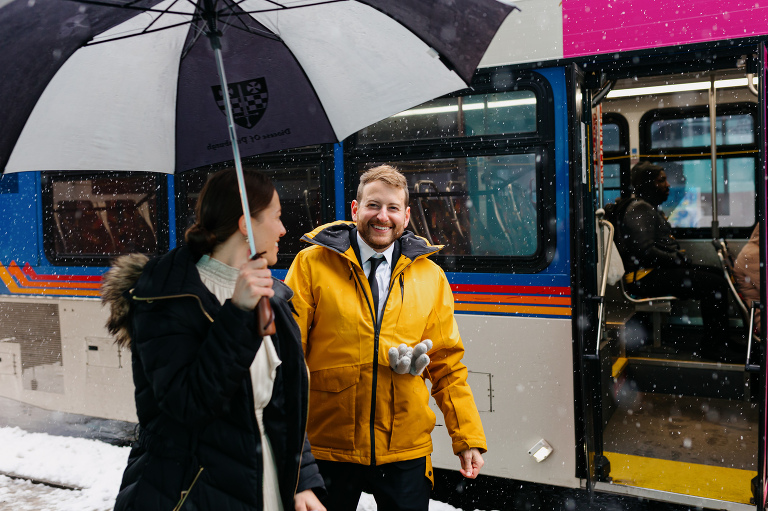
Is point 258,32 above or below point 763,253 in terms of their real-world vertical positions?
above

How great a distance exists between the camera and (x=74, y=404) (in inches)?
188

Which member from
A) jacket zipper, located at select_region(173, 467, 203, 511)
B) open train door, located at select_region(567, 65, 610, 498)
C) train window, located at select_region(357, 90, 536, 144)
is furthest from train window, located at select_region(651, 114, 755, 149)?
jacket zipper, located at select_region(173, 467, 203, 511)

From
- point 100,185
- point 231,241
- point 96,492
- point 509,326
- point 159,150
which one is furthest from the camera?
point 100,185

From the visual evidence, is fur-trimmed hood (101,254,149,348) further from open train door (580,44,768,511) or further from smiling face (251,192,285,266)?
open train door (580,44,768,511)

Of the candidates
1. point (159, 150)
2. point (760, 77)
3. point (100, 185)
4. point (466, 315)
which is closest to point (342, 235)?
point (159, 150)

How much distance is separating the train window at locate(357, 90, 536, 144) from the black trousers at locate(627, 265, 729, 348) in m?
3.01

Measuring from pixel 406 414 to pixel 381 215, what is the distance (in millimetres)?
704

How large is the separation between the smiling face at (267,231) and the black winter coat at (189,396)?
166 mm

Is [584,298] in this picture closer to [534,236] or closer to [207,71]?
[534,236]

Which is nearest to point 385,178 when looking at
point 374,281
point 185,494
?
point 374,281

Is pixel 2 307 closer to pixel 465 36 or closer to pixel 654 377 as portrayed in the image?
pixel 465 36

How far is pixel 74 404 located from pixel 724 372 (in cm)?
482

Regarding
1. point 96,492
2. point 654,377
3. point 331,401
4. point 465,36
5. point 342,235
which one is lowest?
point 96,492

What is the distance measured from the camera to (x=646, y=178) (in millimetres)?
5949
